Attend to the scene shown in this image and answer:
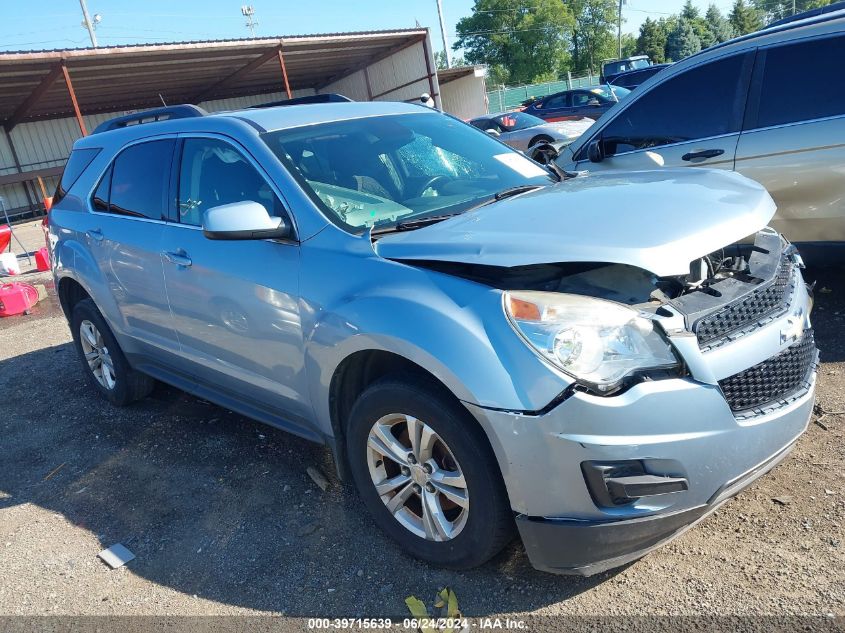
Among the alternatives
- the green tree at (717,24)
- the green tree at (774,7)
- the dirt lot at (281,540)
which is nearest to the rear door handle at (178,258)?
the dirt lot at (281,540)

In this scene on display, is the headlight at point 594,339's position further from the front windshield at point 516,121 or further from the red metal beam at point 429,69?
the red metal beam at point 429,69

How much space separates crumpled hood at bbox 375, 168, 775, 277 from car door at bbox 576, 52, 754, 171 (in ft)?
5.33

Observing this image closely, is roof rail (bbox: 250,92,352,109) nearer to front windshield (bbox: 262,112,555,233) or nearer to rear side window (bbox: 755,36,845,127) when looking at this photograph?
front windshield (bbox: 262,112,555,233)

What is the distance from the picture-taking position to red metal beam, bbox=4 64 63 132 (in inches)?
753

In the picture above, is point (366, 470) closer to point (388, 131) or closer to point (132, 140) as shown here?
point (388, 131)

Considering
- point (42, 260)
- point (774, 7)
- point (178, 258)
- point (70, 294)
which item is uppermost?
point (774, 7)

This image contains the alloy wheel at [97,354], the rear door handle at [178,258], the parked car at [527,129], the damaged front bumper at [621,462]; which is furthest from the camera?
the parked car at [527,129]

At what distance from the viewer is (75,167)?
190 inches

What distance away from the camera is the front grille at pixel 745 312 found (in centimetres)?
227

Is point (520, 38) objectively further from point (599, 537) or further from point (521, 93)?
point (599, 537)

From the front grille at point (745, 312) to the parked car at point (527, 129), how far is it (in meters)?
12.1

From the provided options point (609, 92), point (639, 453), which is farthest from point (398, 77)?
point (639, 453)

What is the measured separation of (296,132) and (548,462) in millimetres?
2113

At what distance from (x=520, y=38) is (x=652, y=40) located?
14.1 meters
